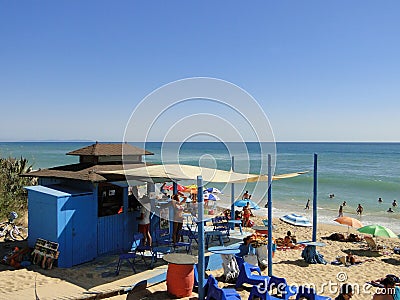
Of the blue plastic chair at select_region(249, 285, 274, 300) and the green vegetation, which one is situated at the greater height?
the green vegetation

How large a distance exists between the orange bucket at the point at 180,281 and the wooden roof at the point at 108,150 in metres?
4.18

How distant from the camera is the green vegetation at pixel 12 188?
1221 centimetres

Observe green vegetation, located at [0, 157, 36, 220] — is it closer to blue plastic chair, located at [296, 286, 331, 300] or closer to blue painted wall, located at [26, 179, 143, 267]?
blue painted wall, located at [26, 179, 143, 267]

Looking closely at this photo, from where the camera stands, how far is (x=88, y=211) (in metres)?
8.30

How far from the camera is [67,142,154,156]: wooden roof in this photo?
977 cm

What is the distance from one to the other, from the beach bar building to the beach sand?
420 mm

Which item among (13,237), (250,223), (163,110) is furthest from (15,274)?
(250,223)

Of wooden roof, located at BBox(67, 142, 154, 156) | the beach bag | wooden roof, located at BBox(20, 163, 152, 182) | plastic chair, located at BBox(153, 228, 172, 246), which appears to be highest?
wooden roof, located at BBox(67, 142, 154, 156)

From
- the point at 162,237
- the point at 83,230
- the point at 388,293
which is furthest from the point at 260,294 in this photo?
the point at 83,230

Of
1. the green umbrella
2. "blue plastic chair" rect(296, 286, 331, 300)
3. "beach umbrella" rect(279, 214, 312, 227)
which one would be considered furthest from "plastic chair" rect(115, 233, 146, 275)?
the green umbrella

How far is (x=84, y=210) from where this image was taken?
27.0 feet

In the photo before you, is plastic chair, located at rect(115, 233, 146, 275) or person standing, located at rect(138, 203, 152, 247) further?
person standing, located at rect(138, 203, 152, 247)

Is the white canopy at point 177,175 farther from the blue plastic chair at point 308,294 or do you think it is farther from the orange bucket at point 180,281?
the blue plastic chair at point 308,294

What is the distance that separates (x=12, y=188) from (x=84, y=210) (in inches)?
267
